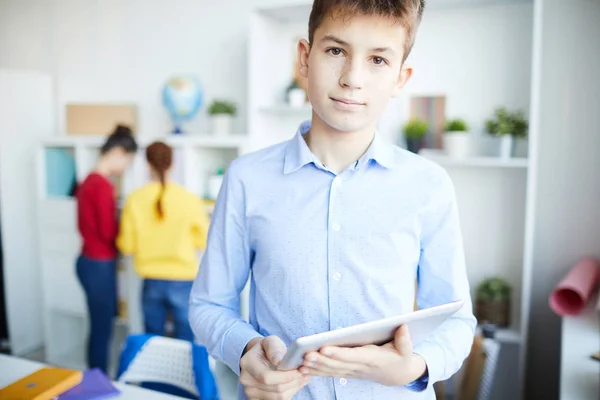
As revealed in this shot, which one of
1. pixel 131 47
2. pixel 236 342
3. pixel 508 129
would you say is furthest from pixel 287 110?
pixel 236 342

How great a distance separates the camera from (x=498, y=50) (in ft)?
8.02

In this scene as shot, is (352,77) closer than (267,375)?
No

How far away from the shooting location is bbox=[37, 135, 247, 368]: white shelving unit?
2.88 metres

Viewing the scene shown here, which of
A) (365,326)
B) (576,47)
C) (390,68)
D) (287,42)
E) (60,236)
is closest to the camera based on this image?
(365,326)

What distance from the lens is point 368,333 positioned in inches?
27.0

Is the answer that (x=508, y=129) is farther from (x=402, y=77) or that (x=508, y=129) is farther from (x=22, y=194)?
(x=22, y=194)

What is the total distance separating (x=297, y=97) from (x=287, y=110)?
9 cm

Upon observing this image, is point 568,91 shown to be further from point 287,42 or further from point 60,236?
point 60,236

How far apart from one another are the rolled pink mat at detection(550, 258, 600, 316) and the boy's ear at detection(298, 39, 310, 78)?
1541mm

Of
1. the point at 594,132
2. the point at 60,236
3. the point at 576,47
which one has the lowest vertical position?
the point at 60,236

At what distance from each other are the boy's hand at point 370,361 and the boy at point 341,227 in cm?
7

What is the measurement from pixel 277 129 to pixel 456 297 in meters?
2.11

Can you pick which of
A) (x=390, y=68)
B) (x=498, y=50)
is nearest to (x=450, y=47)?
(x=498, y=50)

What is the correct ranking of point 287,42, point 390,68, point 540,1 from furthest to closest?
point 287,42, point 540,1, point 390,68
